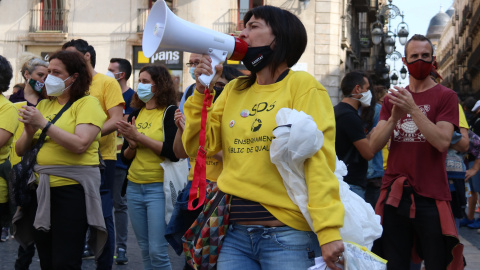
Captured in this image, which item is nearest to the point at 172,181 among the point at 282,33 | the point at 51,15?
the point at 282,33

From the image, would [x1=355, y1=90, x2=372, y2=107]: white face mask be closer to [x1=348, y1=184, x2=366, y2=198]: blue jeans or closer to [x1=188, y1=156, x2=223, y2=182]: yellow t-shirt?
[x1=348, y1=184, x2=366, y2=198]: blue jeans

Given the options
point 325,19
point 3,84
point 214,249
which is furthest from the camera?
point 325,19

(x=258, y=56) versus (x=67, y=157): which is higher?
(x=258, y=56)

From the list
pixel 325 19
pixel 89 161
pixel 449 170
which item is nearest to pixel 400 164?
pixel 449 170

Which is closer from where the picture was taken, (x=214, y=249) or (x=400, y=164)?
(x=214, y=249)

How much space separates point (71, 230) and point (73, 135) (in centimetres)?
66

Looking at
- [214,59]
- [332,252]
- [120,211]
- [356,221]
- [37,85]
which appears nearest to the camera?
[332,252]

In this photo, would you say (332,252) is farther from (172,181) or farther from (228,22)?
(228,22)

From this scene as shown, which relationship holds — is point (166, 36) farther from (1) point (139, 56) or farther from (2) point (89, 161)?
(1) point (139, 56)

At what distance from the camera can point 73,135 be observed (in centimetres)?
493

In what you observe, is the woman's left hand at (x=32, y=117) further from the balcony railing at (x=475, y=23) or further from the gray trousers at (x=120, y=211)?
the balcony railing at (x=475, y=23)

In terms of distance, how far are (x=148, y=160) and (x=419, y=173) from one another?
2.26 metres

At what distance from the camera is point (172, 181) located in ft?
19.1

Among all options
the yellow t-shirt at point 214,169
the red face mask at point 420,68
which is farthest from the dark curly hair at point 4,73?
the red face mask at point 420,68
